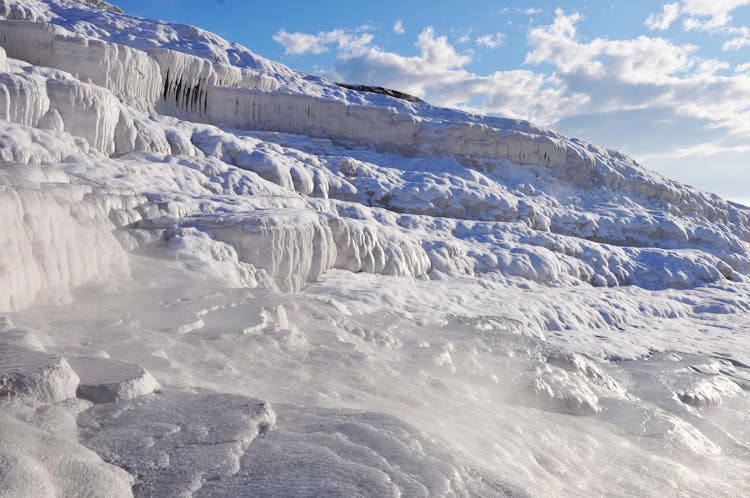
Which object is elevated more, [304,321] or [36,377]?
[36,377]

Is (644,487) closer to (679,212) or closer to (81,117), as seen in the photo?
(81,117)

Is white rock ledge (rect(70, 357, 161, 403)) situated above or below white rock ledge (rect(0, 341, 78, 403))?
below

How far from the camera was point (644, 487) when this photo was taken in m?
3.90

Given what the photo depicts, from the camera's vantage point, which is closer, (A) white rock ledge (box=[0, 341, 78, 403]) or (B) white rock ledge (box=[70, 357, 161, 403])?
(A) white rock ledge (box=[0, 341, 78, 403])

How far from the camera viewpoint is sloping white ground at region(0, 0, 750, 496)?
102 inches

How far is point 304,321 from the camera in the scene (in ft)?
18.9

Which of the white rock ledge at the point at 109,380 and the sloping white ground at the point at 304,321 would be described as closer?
the sloping white ground at the point at 304,321

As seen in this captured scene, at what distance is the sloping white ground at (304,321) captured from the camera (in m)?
2.58

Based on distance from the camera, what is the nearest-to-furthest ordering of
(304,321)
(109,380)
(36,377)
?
1. (36,377)
2. (109,380)
3. (304,321)

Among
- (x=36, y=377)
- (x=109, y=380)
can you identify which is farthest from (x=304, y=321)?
(x=36, y=377)

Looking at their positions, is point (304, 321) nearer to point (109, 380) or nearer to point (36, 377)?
point (109, 380)

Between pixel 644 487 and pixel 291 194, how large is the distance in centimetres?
1097

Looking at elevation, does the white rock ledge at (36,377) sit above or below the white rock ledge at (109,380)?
above

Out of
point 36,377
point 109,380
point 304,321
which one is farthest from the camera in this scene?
point 304,321
